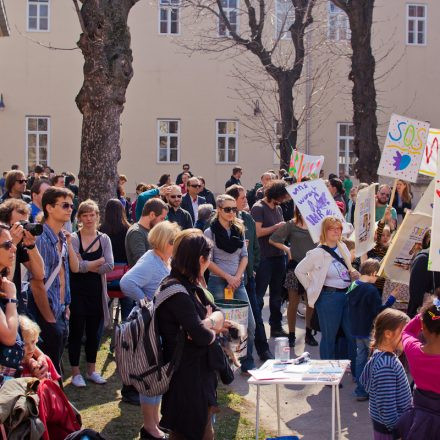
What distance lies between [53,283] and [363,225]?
3.38 meters

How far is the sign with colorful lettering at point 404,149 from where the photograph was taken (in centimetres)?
906

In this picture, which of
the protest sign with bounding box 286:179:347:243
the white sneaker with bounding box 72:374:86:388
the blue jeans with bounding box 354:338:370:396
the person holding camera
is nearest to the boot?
the protest sign with bounding box 286:179:347:243

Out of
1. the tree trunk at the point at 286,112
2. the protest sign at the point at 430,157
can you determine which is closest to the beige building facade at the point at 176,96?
the tree trunk at the point at 286,112

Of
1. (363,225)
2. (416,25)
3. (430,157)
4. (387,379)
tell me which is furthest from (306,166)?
(416,25)

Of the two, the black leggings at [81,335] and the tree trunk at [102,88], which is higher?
the tree trunk at [102,88]

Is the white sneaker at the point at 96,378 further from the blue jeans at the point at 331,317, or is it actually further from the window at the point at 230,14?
the window at the point at 230,14

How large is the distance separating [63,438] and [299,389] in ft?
11.9

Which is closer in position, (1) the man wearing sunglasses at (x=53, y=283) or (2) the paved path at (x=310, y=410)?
(1) the man wearing sunglasses at (x=53, y=283)

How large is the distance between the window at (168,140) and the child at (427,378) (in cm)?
2652

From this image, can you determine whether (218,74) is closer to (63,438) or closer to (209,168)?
(209,168)

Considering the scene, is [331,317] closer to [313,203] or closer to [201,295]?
[313,203]

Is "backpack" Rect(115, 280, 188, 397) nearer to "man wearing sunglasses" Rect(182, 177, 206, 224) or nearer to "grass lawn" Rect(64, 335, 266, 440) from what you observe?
"grass lawn" Rect(64, 335, 266, 440)

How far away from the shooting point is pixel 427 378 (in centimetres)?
492

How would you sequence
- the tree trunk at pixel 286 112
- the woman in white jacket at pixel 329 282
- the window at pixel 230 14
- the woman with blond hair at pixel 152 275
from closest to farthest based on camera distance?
the woman with blond hair at pixel 152 275, the woman in white jacket at pixel 329 282, the tree trunk at pixel 286 112, the window at pixel 230 14
